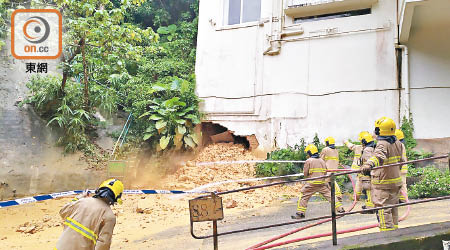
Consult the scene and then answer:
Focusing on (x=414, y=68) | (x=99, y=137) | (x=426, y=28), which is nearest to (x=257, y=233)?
(x=414, y=68)

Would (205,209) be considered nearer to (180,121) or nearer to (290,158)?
(290,158)

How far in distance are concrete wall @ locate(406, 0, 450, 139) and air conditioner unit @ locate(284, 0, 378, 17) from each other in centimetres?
175

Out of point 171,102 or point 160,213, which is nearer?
point 160,213

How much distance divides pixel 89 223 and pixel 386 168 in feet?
12.4

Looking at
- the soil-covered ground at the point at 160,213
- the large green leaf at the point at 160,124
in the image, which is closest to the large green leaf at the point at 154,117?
the large green leaf at the point at 160,124

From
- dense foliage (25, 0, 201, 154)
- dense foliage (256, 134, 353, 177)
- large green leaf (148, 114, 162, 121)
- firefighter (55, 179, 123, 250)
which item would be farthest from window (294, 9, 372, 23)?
firefighter (55, 179, 123, 250)

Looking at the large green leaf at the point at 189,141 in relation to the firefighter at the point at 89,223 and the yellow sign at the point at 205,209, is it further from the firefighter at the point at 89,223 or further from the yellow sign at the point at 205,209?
the yellow sign at the point at 205,209

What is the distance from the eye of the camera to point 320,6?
11.0m

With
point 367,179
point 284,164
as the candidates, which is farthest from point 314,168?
point 284,164

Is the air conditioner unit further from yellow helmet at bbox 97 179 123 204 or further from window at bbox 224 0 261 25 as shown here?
yellow helmet at bbox 97 179 123 204

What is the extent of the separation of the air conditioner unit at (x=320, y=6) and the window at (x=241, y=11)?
1507mm

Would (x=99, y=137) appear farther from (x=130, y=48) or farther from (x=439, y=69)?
(x=439, y=69)

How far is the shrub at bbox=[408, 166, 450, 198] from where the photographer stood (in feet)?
24.5

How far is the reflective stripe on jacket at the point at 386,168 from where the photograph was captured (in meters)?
4.46
